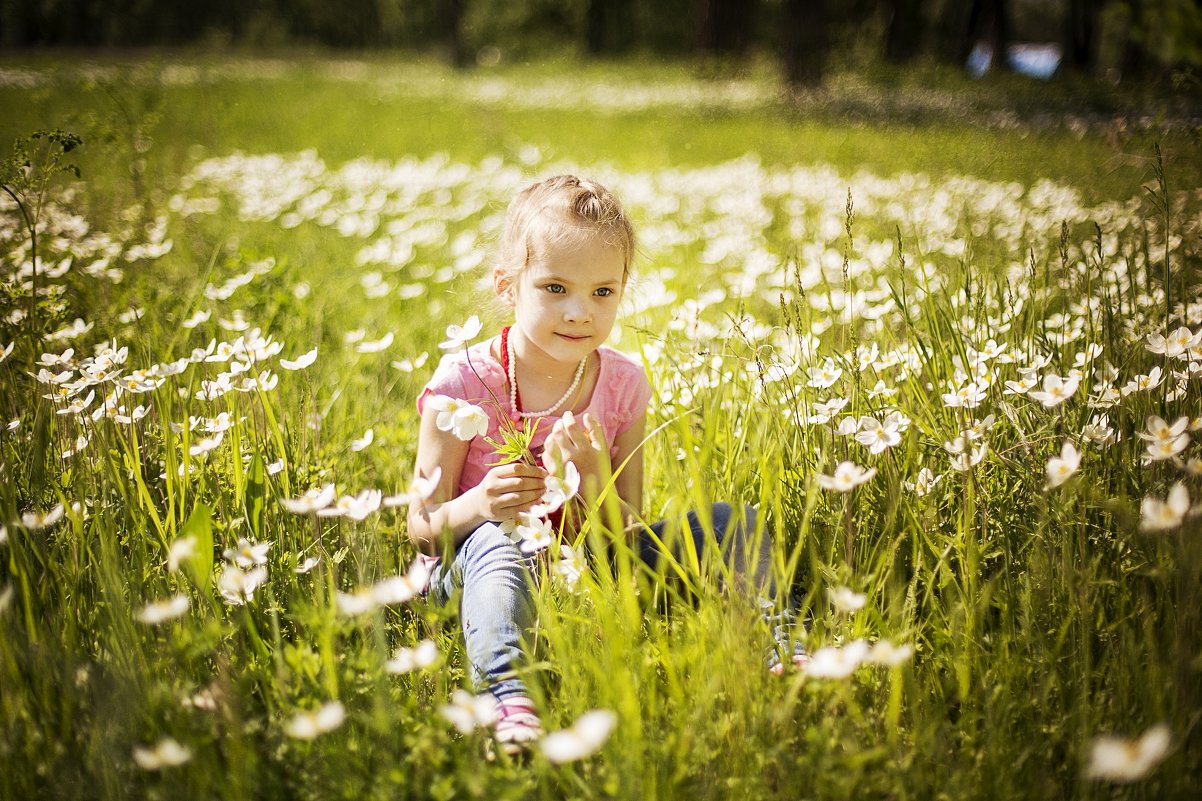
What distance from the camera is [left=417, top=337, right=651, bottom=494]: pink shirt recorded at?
1922 millimetres

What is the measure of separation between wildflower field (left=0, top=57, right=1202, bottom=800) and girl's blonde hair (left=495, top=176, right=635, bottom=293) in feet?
1.08

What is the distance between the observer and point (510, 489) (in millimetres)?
1625

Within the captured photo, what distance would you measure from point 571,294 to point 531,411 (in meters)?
0.32

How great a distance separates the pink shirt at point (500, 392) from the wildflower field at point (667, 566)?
4.9 inches

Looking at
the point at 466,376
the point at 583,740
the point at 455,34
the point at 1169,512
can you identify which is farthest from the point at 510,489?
the point at 455,34

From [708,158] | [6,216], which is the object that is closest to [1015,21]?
[708,158]

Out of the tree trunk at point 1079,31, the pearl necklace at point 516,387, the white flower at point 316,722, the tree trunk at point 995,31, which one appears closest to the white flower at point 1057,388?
the pearl necklace at point 516,387

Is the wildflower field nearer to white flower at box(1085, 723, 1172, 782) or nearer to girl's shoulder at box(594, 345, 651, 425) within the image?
white flower at box(1085, 723, 1172, 782)

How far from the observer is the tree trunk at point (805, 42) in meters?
13.4

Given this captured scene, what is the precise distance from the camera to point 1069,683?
1283 millimetres

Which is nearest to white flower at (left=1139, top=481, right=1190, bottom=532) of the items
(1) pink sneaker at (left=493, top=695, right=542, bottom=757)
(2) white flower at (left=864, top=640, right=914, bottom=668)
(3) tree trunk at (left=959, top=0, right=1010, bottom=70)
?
(2) white flower at (left=864, top=640, right=914, bottom=668)

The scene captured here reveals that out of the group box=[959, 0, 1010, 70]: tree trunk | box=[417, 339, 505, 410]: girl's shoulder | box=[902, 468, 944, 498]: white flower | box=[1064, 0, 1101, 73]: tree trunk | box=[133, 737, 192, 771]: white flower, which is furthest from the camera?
box=[959, 0, 1010, 70]: tree trunk

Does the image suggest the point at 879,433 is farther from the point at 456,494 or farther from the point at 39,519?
the point at 39,519

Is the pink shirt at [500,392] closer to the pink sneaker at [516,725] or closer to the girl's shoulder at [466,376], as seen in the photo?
the girl's shoulder at [466,376]
